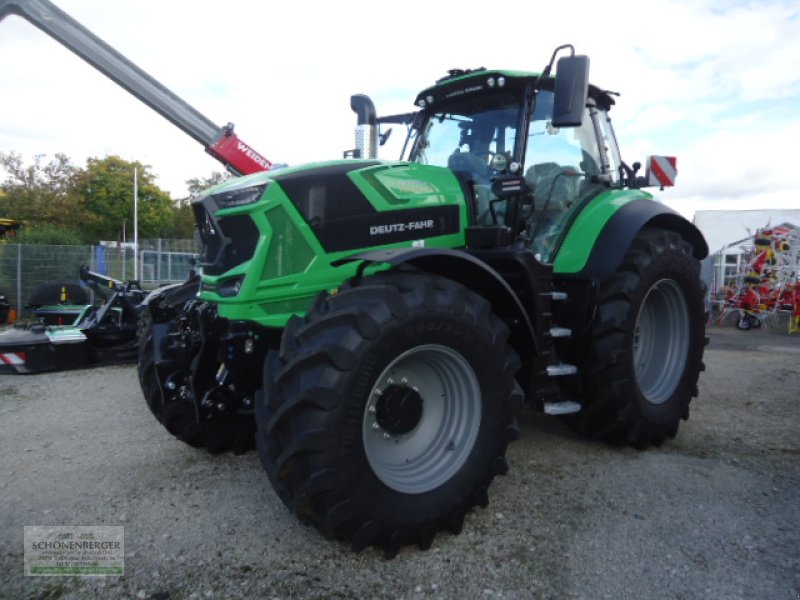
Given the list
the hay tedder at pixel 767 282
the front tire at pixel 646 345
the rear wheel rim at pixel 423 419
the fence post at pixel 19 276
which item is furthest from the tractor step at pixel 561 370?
the fence post at pixel 19 276

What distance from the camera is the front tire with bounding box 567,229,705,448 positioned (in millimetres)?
4031

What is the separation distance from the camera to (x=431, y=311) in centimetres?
288

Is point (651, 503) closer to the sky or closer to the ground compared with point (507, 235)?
closer to the ground

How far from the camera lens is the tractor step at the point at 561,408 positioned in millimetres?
3816

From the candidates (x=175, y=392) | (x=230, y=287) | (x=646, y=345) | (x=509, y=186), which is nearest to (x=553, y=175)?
(x=509, y=186)

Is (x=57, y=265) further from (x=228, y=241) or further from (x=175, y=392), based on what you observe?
(x=228, y=241)

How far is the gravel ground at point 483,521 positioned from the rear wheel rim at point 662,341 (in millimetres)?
481

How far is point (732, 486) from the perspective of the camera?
12.1 ft

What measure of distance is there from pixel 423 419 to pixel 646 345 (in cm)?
249

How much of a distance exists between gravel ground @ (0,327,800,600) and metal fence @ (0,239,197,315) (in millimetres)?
7837

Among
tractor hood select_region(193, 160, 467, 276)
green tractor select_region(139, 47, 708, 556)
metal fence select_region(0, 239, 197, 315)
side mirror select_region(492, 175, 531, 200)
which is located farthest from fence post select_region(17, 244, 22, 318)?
side mirror select_region(492, 175, 531, 200)

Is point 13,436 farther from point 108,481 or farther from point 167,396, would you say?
point 167,396

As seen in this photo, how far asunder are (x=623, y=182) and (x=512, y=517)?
3159 millimetres

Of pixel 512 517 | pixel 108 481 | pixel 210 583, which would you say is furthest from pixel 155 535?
pixel 512 517
